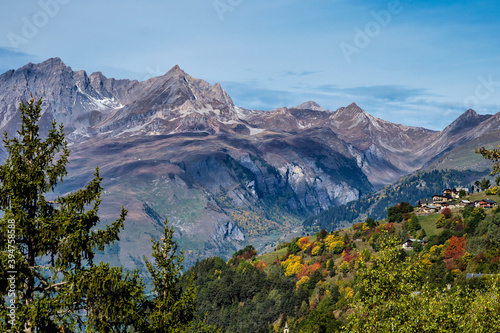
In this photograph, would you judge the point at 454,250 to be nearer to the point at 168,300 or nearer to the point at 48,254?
the point at 168,300

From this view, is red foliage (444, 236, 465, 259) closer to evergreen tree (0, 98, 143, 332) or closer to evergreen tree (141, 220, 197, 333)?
evergreen tree (141, 220, 197, 333)

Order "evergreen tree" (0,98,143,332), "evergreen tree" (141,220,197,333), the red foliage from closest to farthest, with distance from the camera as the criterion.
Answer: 1. "evergreen tree" (0,98,143,332)
2. "evergreen tree" (141,220,197,333)
3. the red foliage

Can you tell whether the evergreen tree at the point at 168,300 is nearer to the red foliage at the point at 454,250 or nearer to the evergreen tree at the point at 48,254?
the evergreen tree at the point at 48,254

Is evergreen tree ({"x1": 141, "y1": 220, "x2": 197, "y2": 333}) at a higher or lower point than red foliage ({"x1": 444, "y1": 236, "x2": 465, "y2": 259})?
higher

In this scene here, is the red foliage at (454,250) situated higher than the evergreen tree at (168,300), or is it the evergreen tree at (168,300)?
the evergreen tree at (168,300)

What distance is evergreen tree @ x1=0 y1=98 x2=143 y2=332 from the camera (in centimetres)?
2270

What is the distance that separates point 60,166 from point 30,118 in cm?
283

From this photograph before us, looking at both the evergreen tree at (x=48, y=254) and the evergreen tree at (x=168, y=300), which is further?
the evergreen tree at (x=168, y=300)

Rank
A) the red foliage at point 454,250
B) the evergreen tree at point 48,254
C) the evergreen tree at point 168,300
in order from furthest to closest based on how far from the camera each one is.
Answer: the red foliage at point 454,250
the evergreen tree at point 168,300
the evergreen tree at point 48,254

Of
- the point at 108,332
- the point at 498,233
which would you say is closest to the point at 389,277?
the point at 108,332

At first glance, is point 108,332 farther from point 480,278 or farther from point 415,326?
point 480,278

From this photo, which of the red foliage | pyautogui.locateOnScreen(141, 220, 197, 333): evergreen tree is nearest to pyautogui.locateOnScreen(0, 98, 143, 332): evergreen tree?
pyautogui.locateOnScreen(141, 220, 197, 333): evergreen tree

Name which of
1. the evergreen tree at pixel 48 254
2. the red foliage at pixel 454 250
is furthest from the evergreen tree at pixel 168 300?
the red foliage at pixel 454 250

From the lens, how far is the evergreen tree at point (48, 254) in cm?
2270
